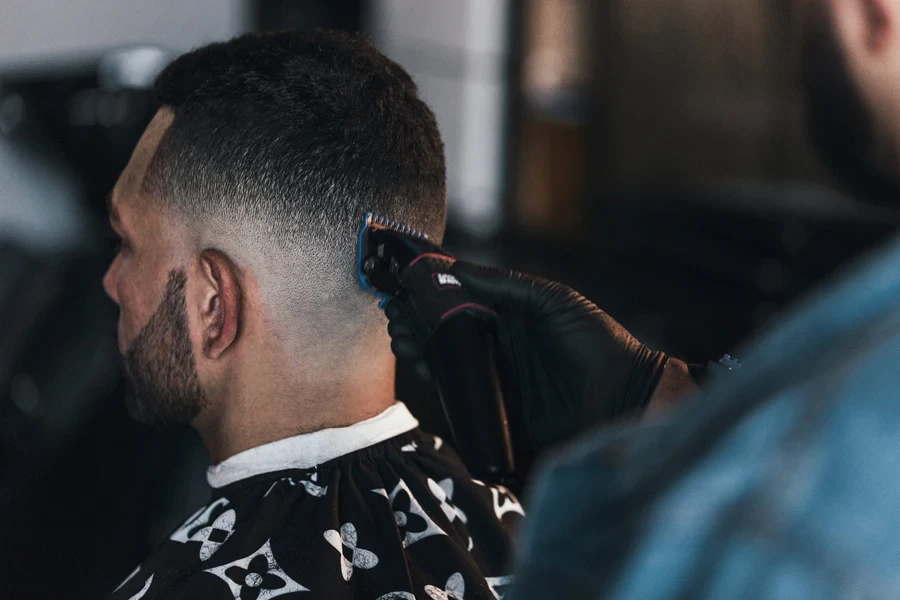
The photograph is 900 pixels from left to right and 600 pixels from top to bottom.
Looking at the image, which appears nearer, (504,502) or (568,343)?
(568,343)

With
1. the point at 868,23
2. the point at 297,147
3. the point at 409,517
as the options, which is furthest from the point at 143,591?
the point at 868,23

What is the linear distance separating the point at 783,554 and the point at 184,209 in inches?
42.7

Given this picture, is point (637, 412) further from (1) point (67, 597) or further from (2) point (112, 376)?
(2) point (112, 376)

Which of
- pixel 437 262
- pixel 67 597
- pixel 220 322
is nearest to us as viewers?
pixel 437 262

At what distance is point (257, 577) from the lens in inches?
45.4

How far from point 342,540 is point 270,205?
0.47 metres

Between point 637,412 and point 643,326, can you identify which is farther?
point 643,326

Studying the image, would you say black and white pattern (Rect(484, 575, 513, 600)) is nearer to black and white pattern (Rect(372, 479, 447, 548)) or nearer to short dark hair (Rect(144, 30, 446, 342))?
black and white pattern (Rect(372, 479, 447, 548))

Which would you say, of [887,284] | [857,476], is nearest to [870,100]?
[887,284]

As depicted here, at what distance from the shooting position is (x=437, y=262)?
4.04ft

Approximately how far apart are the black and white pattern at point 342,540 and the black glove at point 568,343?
0.19 metres

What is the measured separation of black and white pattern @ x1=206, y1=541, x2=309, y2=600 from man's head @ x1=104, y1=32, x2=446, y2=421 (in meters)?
0.28

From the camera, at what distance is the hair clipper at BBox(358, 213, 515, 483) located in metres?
1.18

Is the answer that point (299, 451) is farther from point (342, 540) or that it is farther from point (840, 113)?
point (840, 113)
